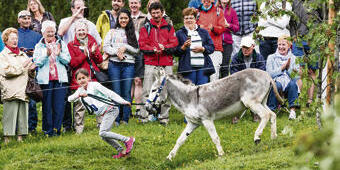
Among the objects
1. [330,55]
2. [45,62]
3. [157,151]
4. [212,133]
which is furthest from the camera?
[45,62]

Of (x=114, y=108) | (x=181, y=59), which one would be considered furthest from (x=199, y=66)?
(x=114, y=108)

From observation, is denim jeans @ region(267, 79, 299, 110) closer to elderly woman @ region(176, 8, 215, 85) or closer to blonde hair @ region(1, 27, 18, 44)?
elderly woman @ region(176, 8, 215, 85)

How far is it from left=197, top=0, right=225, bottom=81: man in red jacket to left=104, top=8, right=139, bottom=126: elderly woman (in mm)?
1859

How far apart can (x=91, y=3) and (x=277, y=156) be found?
11133 mm

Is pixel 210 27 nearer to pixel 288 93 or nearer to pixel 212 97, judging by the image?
pixel 288 93

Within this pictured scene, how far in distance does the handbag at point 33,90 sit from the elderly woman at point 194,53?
333 cm

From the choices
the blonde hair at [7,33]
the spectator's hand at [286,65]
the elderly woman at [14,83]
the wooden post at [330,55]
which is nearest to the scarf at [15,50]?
the elderly woman at [14,83]

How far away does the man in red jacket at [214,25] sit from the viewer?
1330 centimetres

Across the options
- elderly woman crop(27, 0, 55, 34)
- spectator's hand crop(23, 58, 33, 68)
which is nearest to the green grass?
spectator's hand crop(23, 58, 33, 68)

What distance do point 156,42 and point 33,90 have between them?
311cm

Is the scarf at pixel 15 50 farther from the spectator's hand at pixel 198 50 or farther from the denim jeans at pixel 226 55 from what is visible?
the denim jeans at pixel 226 55

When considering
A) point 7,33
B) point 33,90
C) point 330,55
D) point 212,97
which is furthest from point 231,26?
point 330,55

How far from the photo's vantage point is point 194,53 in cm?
1267

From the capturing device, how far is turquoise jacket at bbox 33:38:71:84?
1191 centimetres
